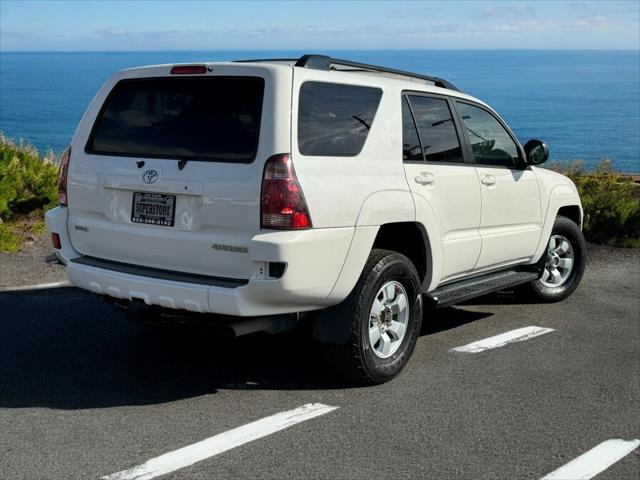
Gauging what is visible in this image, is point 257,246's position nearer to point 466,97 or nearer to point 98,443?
point 98,443

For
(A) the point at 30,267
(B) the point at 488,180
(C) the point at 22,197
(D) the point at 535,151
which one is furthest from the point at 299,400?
(C) the point at 22,197

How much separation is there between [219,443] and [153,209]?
4.89 ft

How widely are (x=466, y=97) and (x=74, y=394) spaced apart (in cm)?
367

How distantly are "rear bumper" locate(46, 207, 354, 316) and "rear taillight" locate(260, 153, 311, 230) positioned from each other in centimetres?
7

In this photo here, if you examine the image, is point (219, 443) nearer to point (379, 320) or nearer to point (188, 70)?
point (379, 320)

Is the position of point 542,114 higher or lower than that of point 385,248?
lower

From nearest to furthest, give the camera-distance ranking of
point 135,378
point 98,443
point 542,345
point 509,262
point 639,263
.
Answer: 1. point 98,443
2. point 135,378
3. point 542,345
4. point 509,262
5. point 639,263

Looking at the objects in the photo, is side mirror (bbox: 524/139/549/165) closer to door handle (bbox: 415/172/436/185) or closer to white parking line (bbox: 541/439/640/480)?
door handle (bbox: 415/172/436/185)

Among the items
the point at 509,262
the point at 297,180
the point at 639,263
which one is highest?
the point at 297,180

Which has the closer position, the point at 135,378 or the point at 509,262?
the point at 135,378

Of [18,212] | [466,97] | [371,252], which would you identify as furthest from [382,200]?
[18,212]

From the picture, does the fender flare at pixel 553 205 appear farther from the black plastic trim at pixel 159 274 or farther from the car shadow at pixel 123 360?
the black plastic trim at pixel 159 274

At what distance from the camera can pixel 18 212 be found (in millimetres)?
11211

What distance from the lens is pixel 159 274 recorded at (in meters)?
5.25
